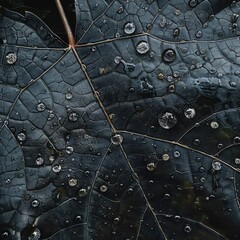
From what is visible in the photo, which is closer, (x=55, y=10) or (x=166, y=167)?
(x=166, y=167)

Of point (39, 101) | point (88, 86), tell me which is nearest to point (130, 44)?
point (88, 86)

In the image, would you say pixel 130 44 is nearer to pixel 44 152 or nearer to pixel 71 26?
pixel 71 26

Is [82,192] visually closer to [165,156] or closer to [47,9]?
[165,156]

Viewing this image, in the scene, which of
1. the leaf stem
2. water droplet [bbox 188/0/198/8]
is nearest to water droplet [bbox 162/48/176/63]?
water droplet [bbox 188/0/198/8]

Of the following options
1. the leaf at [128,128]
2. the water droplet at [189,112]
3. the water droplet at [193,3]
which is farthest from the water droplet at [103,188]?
the water droplet at [193,3]

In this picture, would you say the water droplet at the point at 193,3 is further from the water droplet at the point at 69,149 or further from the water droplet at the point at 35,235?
the water droplet at the point at 35,235

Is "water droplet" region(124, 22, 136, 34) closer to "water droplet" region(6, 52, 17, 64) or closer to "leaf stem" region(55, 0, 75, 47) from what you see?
"leaf stem" region(55, 0, 75, 47)
